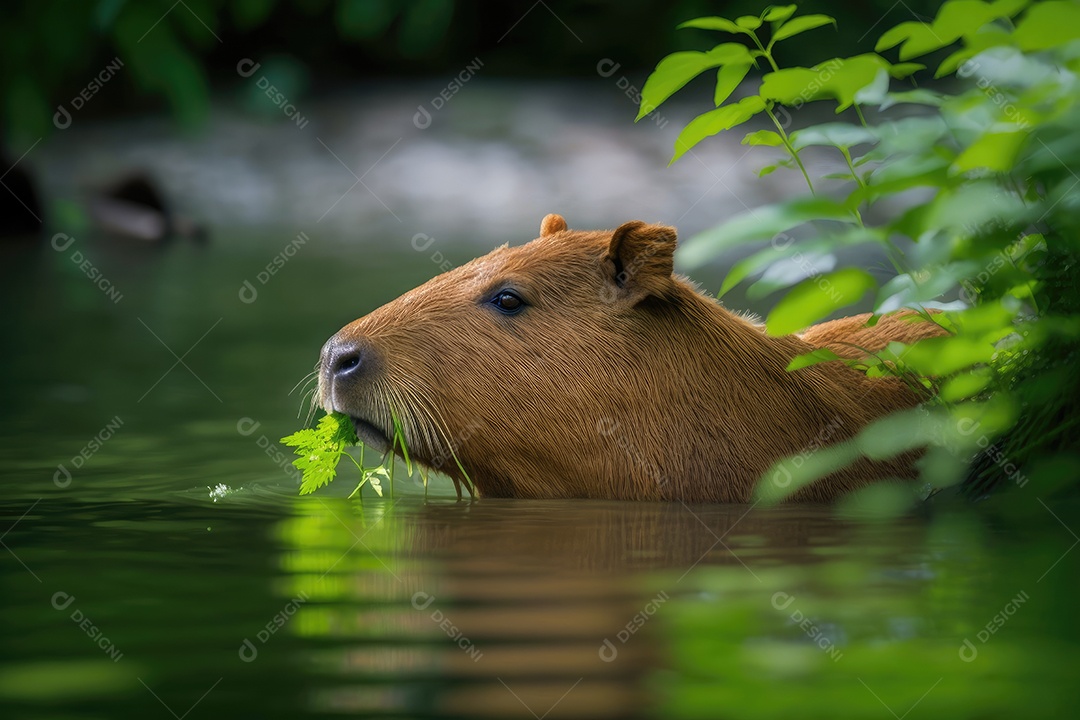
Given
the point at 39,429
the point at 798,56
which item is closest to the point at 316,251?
the point at 798,56

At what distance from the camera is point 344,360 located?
454cm

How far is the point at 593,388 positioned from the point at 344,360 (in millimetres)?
792

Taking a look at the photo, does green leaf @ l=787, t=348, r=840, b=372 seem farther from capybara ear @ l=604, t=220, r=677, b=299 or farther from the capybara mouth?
the capybara mouth

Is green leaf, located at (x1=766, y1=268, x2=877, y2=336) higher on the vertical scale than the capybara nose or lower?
lower

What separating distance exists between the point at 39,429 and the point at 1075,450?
4111 millimetres

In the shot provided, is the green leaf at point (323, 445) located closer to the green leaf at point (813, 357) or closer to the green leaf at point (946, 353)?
the green leaf at point (813, 357)

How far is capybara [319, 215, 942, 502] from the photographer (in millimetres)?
4570

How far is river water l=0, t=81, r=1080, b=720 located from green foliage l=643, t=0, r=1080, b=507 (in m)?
0.26

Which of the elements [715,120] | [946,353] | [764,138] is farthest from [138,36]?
[946,353]

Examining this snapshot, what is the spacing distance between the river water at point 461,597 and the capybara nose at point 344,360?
16.6 inches

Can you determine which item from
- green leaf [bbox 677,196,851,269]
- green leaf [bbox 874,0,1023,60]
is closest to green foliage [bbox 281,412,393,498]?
green leaf [bbox 677,196,851,269]

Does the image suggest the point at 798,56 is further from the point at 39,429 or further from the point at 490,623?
the point at 490,623

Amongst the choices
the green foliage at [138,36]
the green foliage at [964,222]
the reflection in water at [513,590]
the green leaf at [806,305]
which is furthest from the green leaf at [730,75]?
the green foliage at [138,36]

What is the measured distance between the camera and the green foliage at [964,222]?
2768mm
